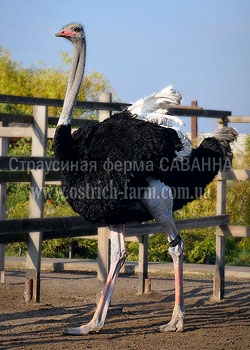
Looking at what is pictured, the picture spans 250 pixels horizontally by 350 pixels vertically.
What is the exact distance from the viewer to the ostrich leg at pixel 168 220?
521 cm

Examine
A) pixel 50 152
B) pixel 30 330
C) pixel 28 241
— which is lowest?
pixel 30 330

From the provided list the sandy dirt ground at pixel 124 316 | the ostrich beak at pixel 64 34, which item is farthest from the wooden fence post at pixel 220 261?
the ostrich beak at pixel 64 34

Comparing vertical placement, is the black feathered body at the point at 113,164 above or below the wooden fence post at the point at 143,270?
above

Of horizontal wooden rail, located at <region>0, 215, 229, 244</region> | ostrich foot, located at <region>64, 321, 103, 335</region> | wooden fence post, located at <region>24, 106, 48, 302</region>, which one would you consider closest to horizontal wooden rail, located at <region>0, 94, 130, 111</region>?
wooden fence post, located at <region>24, 106, 48, 302</region>

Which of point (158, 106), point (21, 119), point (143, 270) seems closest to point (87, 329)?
point (158, 106)

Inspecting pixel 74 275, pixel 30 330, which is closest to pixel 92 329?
pixel 30 330

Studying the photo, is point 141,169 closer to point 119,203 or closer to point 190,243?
point 119,203

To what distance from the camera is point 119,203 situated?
16.4ft

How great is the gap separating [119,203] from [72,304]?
5.34 ft

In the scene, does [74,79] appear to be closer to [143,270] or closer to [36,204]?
[36,204]

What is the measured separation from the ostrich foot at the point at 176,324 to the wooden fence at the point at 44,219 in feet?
3.23

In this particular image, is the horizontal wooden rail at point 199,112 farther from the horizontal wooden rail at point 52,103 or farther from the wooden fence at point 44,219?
the horizontal wooden rail at point 52,103

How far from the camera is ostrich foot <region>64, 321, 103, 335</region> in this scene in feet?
16.3

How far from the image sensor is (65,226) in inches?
228
